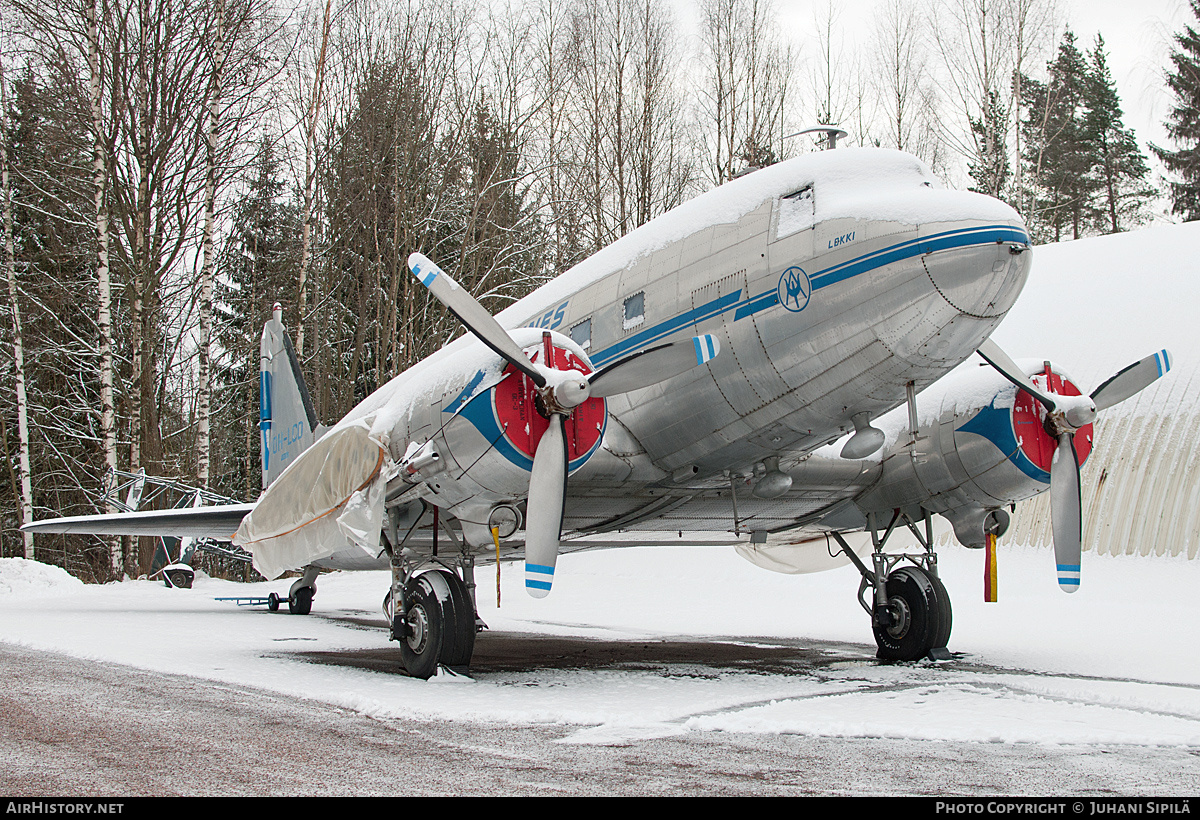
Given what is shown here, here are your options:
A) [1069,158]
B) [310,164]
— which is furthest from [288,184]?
[1069,158]

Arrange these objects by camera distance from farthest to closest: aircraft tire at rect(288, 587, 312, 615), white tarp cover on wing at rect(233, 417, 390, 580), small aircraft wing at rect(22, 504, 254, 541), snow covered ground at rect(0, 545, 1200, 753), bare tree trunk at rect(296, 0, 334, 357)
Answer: bare tree trunk at rect(296, 0, 334, 357)
aircraft tire at rect(288, 587, 312, 615)
small aircraft wing at rect(22, 504, 254, 541)
white tarp cover on wing at rect(233, 417, 390, 580)
snow covered ground at rect(0, 545, 1200, 753)

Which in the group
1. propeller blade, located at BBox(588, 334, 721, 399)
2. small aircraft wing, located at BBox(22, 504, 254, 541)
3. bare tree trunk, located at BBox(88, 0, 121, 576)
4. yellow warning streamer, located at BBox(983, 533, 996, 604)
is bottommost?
yellow warning streamer, located at BBox(983, 533, 996, 604)

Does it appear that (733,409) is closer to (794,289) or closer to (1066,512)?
(794,289)

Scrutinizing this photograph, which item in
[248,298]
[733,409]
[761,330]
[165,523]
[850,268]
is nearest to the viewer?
[850,268]

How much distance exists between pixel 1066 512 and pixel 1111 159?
123 ft

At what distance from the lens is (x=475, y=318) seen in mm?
6879

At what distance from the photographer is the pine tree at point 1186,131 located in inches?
1395

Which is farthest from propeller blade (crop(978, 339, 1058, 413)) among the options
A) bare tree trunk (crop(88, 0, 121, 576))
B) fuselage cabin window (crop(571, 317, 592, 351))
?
bare tree trunk (crop(88, 0, 121, 576))

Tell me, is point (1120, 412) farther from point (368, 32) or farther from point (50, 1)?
point (50, 1)

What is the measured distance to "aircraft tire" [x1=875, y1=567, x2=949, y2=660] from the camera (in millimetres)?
9266

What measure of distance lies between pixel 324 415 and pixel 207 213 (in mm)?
6398

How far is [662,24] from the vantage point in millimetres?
28719

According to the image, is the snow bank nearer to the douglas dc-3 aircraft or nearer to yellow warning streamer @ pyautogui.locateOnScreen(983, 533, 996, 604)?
the douglas dc-3 aircraft

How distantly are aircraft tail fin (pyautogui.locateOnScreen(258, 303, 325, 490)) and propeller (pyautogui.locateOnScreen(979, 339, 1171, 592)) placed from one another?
979 cm
